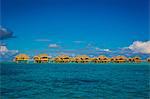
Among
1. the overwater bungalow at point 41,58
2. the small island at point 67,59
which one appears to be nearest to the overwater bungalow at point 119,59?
the small island at point 67,59

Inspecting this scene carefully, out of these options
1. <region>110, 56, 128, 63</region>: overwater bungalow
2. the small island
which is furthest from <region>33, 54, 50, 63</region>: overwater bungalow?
<region>110, 56, 128, 63</region>: overwater bungalow

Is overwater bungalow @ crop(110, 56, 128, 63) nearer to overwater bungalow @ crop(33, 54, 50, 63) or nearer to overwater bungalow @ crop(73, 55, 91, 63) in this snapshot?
overwater bungalow @ crop(73, 55, 91, 63)

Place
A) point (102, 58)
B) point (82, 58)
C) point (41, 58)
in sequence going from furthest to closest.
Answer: point (102, 58) → point (82, 58) → point (41, 58)

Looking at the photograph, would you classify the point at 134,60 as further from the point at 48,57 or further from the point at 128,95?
the point at 128,95

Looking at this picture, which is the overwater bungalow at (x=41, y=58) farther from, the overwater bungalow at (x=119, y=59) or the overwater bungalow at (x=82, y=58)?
the overwater bungalow at (x=119, y=59)

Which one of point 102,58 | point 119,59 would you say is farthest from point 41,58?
point 119,59

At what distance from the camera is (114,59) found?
409 feet

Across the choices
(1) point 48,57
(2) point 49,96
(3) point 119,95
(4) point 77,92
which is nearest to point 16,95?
(2) point 49,96

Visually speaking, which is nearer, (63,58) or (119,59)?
(63,58)

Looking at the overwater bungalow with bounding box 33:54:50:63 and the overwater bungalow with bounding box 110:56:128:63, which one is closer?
the overwater bungalow with bounding box 33:54:50:63

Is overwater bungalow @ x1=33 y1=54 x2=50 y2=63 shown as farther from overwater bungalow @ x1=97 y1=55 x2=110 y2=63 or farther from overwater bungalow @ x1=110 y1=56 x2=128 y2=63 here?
overwater bungalow @ x1=110 y1=56 x2=128 y2=63

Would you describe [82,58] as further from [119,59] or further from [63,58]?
[119,59]

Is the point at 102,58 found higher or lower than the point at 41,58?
higher

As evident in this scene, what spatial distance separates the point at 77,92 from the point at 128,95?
342 cm
